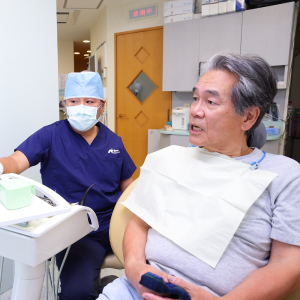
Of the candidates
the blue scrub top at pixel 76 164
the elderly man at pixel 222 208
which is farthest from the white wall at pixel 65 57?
the elderly man at pixel 222 208

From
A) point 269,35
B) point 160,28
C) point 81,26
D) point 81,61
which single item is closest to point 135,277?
point 269,35

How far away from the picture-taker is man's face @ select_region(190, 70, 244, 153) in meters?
0.91

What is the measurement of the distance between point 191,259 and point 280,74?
2.79 meters

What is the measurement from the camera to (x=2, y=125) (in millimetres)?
1499

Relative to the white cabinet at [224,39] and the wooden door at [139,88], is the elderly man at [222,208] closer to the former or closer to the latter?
the white cabinet at [224,39]

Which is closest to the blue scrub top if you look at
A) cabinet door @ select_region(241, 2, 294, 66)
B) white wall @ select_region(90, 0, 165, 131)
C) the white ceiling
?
cabinet door @ select_region(241, 2, 294, 66)

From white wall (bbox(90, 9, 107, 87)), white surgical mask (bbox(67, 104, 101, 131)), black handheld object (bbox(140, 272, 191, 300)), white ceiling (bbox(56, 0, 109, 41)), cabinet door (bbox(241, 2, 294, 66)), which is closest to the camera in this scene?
black handheld object (bbox(140, 272, 191, 300))

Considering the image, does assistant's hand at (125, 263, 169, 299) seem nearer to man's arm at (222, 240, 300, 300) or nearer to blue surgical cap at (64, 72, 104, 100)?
man's arm at (222, 240, 300, 300)

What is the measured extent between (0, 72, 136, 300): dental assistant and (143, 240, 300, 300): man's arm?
1.99 ft

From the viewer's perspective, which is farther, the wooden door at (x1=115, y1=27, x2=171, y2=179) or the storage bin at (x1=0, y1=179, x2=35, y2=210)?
the wooden door at (x1=115, y1=27, x2=171, y2=179)

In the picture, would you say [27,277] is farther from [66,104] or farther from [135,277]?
[66,104]

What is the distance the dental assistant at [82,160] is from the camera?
1272 millimetres

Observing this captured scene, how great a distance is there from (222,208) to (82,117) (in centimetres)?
89

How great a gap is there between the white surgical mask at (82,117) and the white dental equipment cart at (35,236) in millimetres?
555
